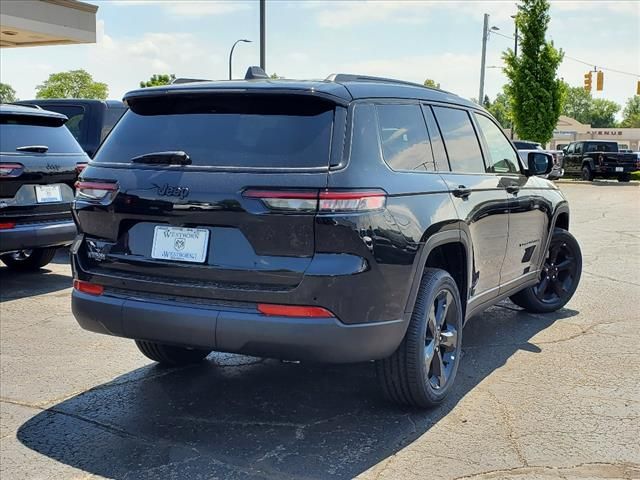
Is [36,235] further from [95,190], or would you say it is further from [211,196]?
[211,196]

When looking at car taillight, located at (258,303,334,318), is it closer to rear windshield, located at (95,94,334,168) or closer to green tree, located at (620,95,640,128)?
rear windshield, located at (95,94,334,168)

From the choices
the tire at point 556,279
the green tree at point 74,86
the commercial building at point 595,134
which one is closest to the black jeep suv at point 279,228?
the tire at point 556,279

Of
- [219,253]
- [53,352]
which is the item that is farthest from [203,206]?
[53,352]

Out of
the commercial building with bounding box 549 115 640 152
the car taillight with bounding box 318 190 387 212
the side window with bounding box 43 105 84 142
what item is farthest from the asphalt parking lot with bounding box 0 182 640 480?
the commercial building with bounding box 549 115 640 152

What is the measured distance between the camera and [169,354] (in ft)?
15.3

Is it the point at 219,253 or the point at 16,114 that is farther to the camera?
the point at 16,114

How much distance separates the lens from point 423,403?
3861mm

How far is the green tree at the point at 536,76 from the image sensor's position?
113ft

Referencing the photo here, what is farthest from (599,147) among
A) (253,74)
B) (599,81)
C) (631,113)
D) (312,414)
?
(631,113)

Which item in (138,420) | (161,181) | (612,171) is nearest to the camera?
(161,181)

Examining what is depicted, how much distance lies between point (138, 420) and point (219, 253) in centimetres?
116

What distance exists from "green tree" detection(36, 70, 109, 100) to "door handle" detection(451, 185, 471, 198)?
11610 centimetres

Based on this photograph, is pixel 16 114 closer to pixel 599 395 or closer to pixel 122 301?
pixel 122 301

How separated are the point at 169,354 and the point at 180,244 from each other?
1462 millimetres
